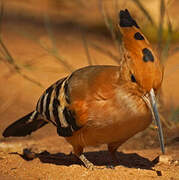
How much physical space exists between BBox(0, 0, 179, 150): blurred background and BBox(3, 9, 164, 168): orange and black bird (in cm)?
97

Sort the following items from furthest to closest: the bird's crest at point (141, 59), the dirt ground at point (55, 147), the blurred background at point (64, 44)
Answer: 1. the blurred background at point (64, 44)
2. the dirt ground at point (55, 147)
3. the bird's crest at point (141, 59)

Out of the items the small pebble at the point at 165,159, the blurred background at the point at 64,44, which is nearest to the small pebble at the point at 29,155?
the blurred background at the point at 64,44

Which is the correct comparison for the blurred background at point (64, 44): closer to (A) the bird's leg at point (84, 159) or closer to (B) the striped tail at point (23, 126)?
(B) the striped tail at point (23, 126)

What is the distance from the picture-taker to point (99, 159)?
4207 mm

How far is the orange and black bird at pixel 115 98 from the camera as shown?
2.98m

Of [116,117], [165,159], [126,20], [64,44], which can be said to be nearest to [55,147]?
[165,159]

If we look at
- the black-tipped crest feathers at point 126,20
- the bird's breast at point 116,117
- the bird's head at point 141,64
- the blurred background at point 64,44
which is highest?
the black-tipped crest feathers at point 126,20

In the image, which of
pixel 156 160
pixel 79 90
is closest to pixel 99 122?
pixel 79 90

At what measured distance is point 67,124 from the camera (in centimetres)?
354

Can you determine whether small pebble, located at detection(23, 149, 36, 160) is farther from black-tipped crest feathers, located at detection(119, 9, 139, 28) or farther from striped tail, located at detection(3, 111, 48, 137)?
black-tipped crest feathers, located at detection(119, 9, 139, 28)

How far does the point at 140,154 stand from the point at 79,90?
1.07 meters

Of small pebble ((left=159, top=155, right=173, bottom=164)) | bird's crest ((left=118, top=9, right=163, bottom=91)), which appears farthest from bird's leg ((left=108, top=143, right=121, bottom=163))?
bird's crest ((left=118, top=9, right=163, bottom=91))

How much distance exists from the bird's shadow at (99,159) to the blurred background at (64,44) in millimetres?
534

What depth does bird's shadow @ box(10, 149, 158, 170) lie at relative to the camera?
388 cm
